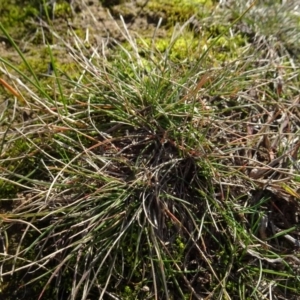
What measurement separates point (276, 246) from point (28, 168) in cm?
88

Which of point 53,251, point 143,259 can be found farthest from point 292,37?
point 53,251

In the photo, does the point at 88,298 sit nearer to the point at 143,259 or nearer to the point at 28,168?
the point at 143,259

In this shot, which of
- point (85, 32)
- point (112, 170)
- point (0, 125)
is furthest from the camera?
point (85, 32)

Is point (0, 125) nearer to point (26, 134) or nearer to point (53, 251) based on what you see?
point (26, 134)

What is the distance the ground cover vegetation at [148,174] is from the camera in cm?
178

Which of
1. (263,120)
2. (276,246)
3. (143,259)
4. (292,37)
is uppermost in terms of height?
(292,37)

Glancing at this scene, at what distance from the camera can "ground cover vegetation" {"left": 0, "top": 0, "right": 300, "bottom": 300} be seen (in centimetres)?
178

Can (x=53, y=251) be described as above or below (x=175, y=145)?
below

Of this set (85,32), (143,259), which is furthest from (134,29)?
(143,259)

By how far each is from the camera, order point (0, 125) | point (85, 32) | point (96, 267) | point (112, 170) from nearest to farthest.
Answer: point (96, 267) → point (112, 170) → point (0, 125) → point (85, 32)

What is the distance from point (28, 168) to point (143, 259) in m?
0.52

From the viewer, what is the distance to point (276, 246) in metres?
1.87

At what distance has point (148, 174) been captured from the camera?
1.87 m

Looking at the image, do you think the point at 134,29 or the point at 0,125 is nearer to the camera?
the point at 0,125
